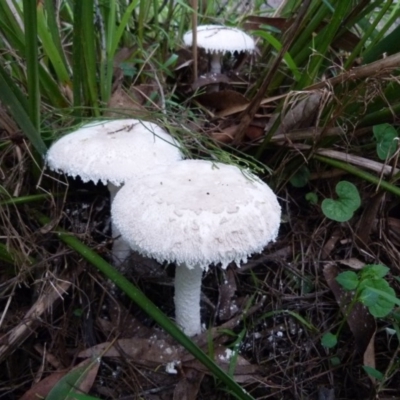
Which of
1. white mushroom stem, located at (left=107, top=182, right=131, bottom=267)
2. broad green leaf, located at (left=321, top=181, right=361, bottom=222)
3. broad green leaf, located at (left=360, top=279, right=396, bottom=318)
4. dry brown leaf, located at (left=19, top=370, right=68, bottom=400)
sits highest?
broad green leaf, located at (left=321, top=181, right=361, bottom=222)

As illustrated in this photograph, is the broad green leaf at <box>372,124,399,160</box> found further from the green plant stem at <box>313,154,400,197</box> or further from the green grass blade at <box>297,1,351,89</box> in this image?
the green grass blade at <box>297,1,351,89</box>

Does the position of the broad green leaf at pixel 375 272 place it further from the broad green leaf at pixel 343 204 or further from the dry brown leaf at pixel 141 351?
the dry brown leaf at pixel 141 351

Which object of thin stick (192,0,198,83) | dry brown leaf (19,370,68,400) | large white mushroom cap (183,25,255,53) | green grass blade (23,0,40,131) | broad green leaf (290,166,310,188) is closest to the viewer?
green grass blade (23,0,40,131)

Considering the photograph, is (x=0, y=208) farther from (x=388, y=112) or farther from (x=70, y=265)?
(x=388, y=112)

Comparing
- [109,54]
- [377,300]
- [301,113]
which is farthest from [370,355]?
[109,54]

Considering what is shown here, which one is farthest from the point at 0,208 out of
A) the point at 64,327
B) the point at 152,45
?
the point at 152,45

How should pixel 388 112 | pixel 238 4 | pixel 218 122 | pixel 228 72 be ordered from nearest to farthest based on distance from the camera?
pixel 388 112 < pixel 218 122 < pixel 228 72 < pixel 238 4

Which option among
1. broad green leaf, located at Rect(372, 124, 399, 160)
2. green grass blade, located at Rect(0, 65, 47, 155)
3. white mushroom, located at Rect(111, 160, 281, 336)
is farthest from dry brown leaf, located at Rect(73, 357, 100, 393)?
broad green leaf, located at Rect(372, 124, 399, 160)
